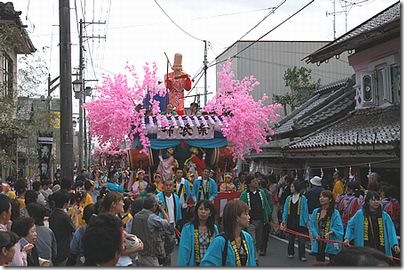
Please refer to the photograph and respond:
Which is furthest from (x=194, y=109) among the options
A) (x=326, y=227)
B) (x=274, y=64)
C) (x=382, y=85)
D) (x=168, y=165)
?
(x=274, y=64)

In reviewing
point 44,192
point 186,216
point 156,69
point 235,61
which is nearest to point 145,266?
point 186,216

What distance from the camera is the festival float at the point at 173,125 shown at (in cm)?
1420

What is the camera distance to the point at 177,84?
16484mm

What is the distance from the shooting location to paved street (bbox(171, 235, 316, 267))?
1043 cm

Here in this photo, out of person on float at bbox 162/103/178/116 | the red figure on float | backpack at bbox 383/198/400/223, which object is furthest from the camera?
the red figure on float

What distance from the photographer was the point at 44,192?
40.1 feet

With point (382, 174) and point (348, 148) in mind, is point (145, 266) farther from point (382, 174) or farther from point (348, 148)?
point (382, 174)

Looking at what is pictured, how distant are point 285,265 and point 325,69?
29.9m

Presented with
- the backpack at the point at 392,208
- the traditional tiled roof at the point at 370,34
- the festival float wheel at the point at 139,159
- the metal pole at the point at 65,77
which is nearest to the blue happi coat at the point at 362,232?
the backpack at the point at 392,208

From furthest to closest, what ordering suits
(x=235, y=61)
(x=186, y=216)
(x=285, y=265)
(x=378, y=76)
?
(x=235, y=61), (x=378, y=76), (x=186, y=216), (x=285, y=265)

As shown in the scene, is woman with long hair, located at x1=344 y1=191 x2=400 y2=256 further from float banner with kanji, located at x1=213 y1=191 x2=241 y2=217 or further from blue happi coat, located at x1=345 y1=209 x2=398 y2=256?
float banner with kanji, located at x1=213 y1=191 x2=241 y2=217

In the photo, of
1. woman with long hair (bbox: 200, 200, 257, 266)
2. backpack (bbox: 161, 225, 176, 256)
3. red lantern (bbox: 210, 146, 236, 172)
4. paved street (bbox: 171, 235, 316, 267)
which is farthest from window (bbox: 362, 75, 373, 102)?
Result: woman with long hair (bbox: 200, 200, 257, 266)

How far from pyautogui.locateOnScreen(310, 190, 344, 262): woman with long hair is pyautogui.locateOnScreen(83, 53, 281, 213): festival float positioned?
586cm

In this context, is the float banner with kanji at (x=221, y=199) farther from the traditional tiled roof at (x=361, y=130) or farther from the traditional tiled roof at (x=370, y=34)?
the traditional tiled roof at (x=370, y=34)
